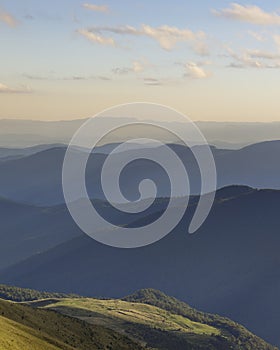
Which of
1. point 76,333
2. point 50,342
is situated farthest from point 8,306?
point 50,342

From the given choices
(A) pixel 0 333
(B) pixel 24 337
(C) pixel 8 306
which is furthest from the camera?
(C) pixel 8 306

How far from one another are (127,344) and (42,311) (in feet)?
86.1

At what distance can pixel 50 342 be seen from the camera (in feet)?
449

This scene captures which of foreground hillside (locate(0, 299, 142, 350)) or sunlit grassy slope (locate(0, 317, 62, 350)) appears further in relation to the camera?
foreground hillside (locate(0, 299, 142, 350))

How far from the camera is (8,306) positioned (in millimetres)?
167250

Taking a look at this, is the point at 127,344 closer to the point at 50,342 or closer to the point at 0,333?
the point at 50,342

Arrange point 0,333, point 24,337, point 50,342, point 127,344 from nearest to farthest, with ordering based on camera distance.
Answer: point 0,333, point 24,337, point 50,342, point 127,344

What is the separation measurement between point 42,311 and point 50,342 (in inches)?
2008

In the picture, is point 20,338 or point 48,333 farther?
point 48,333

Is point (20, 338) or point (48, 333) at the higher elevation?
point (20, 338)

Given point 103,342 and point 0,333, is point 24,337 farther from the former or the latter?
point 103,342

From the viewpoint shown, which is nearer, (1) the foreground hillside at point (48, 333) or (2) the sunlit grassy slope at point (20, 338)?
(2) the sunlit grassy slope at point (20, 338)

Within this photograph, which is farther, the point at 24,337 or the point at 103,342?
the point at 103,342

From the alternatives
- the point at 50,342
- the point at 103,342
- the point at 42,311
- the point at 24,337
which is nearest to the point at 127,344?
the point at 103,342
